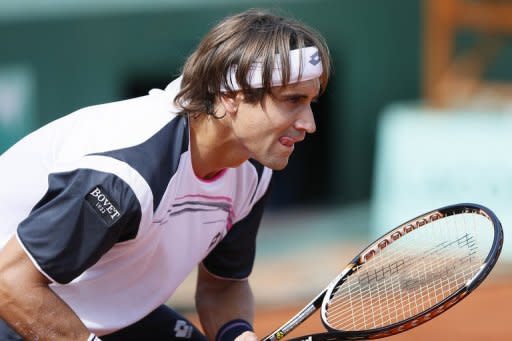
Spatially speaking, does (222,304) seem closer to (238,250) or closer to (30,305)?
(238,250)

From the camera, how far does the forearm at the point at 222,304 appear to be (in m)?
4.51

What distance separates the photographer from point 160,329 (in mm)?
4359

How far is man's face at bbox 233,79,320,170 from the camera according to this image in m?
3.74

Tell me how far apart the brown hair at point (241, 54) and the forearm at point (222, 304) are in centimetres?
101

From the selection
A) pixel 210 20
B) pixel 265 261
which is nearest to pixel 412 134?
pixel 265 261

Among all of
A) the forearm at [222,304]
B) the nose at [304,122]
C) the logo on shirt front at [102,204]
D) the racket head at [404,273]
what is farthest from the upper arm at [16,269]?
the forearm at [222,304]

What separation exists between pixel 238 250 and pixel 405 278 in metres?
0.65

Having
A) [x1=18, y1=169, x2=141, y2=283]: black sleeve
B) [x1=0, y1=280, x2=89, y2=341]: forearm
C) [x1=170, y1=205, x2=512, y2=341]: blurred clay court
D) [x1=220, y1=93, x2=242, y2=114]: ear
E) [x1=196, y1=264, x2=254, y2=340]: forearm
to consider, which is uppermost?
[x1=220, y1=93, x2=242, y2=114]: ear

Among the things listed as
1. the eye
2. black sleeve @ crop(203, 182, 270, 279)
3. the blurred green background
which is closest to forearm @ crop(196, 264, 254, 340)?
black sleeve @ crop(203, 182, 270, 279)

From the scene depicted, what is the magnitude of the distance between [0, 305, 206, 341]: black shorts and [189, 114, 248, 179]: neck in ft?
2.39

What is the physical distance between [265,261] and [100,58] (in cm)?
379

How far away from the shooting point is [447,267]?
4.42 meters

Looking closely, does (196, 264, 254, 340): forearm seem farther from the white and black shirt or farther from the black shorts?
the white and black shirt

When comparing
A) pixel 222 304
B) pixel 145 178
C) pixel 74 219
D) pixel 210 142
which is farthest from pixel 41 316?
pixel 222 304
